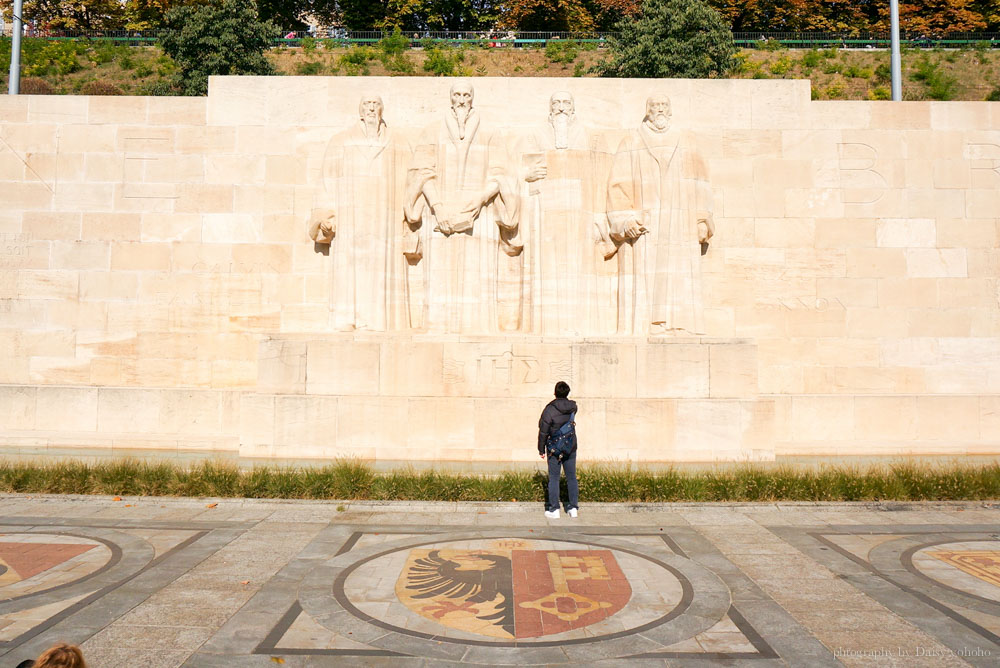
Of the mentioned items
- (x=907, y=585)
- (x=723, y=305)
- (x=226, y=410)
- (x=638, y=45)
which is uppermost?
(x=638, y=45)

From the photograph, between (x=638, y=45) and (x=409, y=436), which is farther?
(x=638, y=45)

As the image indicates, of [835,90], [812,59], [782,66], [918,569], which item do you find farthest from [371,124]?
[812,59]

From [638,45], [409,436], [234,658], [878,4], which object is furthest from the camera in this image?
[878,4]

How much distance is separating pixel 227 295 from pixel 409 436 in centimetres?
552

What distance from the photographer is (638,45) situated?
31.8m

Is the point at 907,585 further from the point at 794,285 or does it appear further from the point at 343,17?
the point at 343,17

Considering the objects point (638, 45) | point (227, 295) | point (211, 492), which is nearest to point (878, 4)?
point (638, 45)

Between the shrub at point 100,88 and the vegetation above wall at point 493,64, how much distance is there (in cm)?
13

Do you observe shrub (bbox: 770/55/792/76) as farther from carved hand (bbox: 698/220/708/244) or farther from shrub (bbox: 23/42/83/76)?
shrub (bbox: 23/42/83/76)

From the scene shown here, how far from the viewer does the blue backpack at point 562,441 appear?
966cm

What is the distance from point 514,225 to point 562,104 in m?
2.51

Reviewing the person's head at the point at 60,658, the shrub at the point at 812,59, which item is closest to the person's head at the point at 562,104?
the person's head at the point at 60,658

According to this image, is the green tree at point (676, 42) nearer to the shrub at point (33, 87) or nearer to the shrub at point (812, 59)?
Answer: the shrub at point (812, 59)

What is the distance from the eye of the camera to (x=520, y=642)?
5652 mm
